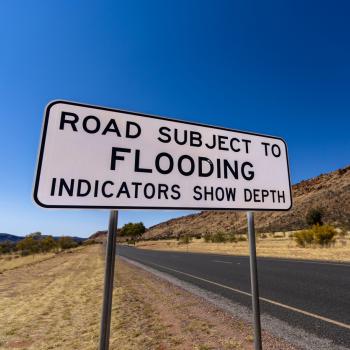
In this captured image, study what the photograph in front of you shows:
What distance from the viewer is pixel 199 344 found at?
13.3ft

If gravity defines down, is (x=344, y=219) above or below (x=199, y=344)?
above

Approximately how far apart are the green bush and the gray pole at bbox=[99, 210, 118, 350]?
84.7ft

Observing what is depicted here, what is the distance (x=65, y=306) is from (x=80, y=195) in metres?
6.18

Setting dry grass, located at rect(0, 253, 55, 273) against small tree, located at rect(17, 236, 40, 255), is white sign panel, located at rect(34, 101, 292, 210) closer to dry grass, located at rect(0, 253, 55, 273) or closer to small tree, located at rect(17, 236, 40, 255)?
dry grass, located at rect(0, 253, 55, 273)

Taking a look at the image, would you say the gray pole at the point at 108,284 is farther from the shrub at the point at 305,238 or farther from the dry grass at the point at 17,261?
the shrub at the point at 305,238

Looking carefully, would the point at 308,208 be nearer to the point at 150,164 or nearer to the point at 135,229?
the point at 150,164

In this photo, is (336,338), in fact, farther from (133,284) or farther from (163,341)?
(133,284)

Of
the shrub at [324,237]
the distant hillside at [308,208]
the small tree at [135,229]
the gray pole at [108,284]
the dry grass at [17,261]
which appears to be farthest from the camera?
the small tree at [135,229]

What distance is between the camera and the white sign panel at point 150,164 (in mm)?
1560

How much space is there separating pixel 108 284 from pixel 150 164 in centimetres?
77

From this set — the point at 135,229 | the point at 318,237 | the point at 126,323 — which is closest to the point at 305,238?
the point at 318,237

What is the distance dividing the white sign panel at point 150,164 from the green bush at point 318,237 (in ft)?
81.9

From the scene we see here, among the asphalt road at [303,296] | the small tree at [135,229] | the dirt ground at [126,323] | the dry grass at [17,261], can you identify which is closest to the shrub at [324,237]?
the asphalt road at [303,296]

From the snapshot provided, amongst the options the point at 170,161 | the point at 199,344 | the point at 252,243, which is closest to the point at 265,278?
the point at 199,344
